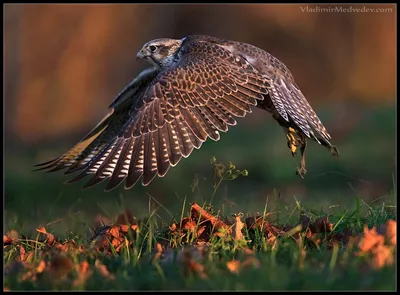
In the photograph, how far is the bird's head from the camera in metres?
7.00

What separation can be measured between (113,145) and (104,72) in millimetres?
17758

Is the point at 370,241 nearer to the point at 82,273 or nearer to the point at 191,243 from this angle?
the point at 191,243

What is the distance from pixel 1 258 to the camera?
4.59 metres

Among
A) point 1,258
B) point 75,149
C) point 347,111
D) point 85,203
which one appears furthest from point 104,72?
point 1,258

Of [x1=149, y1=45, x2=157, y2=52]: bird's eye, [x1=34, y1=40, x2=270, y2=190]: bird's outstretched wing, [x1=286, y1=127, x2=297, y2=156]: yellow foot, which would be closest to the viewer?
[x1=34, y1=40, x2=270, y2=190]: bird's outstretched wing

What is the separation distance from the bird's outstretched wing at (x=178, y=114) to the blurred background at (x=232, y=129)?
1.15 feet

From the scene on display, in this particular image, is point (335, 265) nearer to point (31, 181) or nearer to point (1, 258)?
point (1, 258)

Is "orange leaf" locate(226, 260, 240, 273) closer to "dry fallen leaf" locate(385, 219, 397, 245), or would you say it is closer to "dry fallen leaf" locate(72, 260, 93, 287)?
"dry fallen leaf" locate(72, 260, 93, 287)

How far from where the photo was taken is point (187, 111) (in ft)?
18.7

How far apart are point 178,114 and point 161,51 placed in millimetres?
1521

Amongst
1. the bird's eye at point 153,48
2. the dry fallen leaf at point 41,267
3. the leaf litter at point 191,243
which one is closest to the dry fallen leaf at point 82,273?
the leaf litter at point 191,243

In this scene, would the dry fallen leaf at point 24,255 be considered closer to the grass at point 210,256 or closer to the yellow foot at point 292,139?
the grass at point 210,256

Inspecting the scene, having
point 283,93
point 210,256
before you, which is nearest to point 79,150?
point 283,93

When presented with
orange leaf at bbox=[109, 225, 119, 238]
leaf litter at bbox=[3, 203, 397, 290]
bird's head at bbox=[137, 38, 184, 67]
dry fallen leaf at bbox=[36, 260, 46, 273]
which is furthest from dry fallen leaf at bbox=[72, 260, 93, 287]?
bird's head at bbox=[137, 38, 184, 67]
